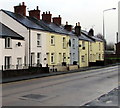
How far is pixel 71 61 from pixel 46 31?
1053 centimetres

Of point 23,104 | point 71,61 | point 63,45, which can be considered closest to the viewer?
point 23,104

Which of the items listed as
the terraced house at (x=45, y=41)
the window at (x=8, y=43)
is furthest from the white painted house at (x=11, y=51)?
the terraced house at (x=45, y=41)

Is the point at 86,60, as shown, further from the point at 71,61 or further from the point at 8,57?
the point at 8,57

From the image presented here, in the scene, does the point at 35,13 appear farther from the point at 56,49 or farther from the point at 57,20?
the point at 57,20

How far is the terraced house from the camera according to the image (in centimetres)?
3145

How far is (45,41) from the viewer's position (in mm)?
34562

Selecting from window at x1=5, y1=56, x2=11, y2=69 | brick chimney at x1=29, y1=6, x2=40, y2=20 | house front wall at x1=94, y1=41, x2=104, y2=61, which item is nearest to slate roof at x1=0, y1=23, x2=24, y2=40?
window at x1=5, y1=56, x2=11, y2=69

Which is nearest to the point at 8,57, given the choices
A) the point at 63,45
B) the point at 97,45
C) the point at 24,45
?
the point at 24,45

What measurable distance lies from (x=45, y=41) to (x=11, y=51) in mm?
7653

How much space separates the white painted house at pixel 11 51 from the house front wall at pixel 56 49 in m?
5.98

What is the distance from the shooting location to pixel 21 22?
3172cm

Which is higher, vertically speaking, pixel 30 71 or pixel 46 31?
pixel 46 31

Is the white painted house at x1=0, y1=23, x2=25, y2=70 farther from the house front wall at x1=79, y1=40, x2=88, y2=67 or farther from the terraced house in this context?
the house front wall at x1=79, y1=40, x2=88, y2=67

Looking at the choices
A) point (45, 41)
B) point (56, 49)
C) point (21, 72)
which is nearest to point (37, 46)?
point (45, 41)
